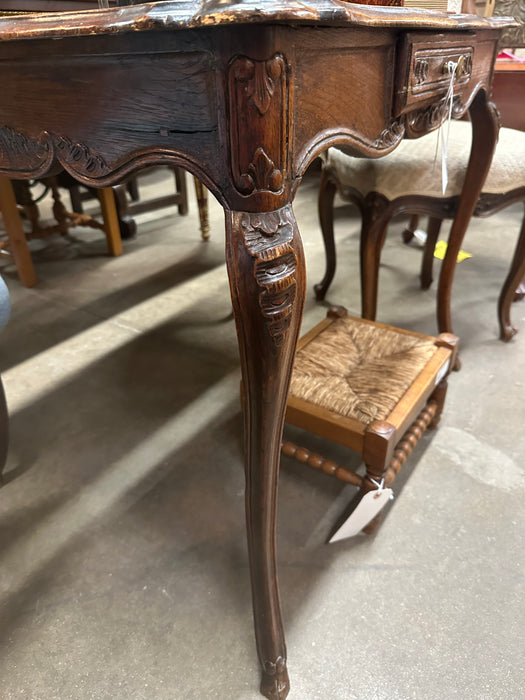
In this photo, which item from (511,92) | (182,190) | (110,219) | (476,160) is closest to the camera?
(476,160)

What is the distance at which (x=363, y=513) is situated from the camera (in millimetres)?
895

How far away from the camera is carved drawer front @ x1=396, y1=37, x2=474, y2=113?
2.12 feet

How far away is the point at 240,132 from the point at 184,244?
2.07 m

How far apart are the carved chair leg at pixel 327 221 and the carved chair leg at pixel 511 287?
58cm

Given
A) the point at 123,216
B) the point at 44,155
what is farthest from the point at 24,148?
the point at 123,216

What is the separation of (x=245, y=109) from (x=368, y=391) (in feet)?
2.25

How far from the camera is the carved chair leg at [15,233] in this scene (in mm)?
1854

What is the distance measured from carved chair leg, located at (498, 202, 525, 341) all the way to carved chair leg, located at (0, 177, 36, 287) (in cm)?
179

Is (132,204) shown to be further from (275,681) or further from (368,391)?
(275,681)

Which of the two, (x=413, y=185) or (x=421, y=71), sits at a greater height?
(x=421, y=71)

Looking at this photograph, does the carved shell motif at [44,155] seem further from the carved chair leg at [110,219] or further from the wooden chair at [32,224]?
the carved chair leg at [110,219]

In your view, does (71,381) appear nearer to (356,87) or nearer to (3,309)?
(3,309)

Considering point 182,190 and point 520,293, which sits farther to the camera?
point 182,190

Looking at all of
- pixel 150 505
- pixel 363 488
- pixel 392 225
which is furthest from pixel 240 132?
pixel 392 225
